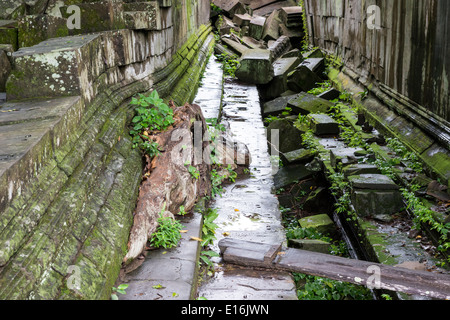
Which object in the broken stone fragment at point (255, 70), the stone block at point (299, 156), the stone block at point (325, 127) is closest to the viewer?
the stone block at point (299, 156)

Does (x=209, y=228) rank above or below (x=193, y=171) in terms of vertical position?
below

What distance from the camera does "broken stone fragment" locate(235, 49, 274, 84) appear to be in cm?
1051

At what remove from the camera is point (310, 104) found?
8945 millimetres

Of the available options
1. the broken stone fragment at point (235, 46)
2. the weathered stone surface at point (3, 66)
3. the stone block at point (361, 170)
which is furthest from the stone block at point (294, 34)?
the weathered stone surface at point (3, 66)

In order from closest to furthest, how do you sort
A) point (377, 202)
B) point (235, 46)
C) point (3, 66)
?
point (3, 66), point (377, 202), point (235, 46)

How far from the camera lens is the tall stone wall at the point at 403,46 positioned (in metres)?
5.13

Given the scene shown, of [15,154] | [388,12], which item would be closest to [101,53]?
[15,154]

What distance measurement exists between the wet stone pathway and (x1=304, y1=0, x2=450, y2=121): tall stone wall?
2017 millimetres

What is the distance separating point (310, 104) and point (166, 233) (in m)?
6.27

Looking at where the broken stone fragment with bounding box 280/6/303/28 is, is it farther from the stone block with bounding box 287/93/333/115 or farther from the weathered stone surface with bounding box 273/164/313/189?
the weathered stone surface with bounding box 273/164/313/189

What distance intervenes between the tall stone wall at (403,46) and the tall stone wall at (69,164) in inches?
123

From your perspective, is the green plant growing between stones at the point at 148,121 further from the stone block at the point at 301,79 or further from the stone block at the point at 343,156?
the stone block at the point at 301,79

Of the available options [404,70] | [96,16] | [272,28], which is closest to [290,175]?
[404,70]

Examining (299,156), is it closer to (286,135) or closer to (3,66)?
(286,135)
